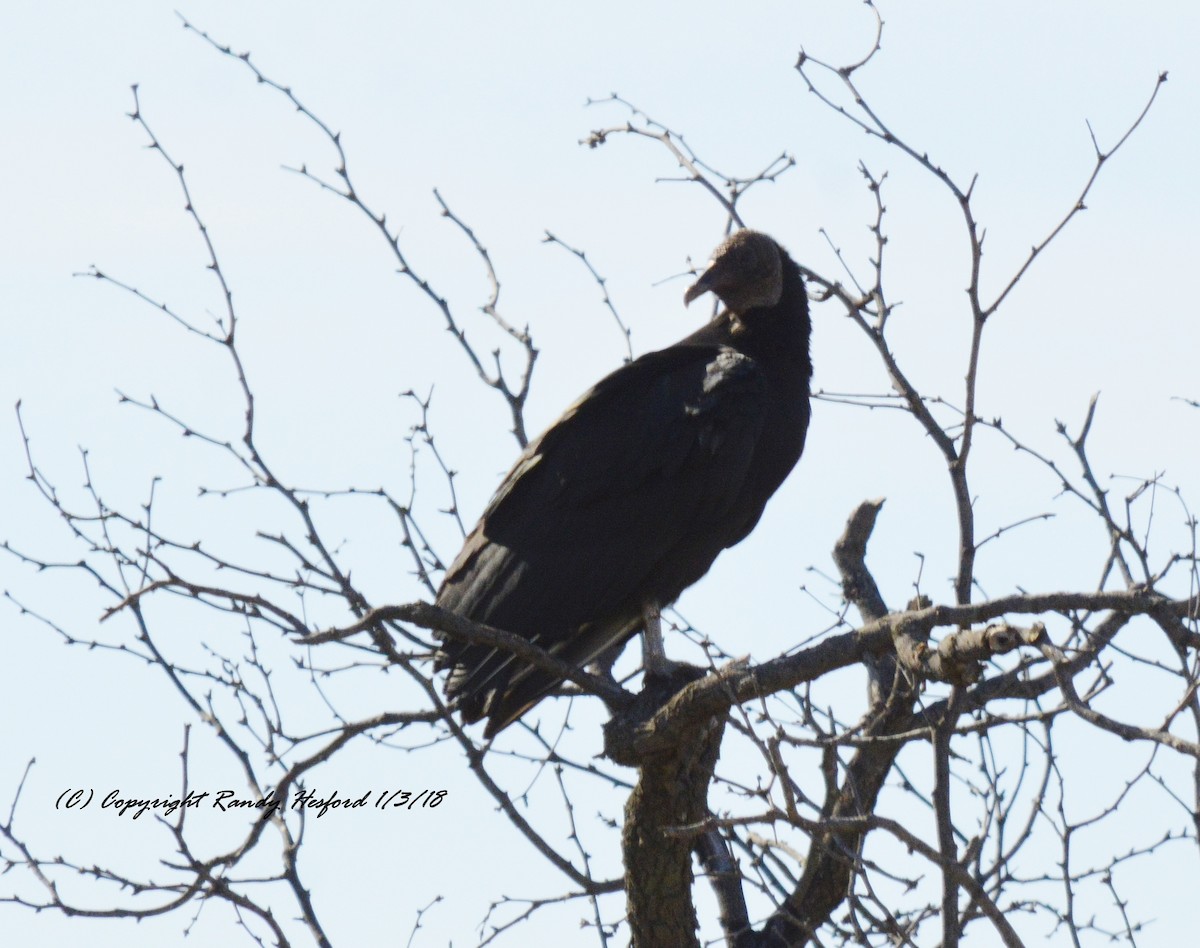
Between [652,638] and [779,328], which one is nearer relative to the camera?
[652,638]

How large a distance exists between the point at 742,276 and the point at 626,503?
37.5 inches

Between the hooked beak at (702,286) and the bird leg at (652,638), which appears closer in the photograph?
the bird leg at (652,638)

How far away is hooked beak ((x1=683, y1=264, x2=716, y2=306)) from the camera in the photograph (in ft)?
14.0

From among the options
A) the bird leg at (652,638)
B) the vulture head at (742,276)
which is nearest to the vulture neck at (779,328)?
the vulture head at (742,276)

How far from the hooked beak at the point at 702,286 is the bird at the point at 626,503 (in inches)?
14.2

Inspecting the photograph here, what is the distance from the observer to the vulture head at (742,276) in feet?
14.1

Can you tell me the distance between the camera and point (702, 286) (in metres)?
4.28

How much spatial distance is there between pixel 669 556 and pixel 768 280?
106 cm

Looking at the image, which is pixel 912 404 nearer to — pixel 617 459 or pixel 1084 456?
pixel 1084 456

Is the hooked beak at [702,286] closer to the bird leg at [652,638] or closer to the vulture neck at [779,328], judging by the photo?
the vulture neck at [779,328]

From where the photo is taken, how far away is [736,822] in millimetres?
2193

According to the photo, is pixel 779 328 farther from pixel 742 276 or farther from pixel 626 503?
pixel 626 503

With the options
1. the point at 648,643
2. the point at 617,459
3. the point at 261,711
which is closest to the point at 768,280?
the point at 617,459

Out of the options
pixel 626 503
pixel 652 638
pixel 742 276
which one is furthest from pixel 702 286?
pixel 652 638
